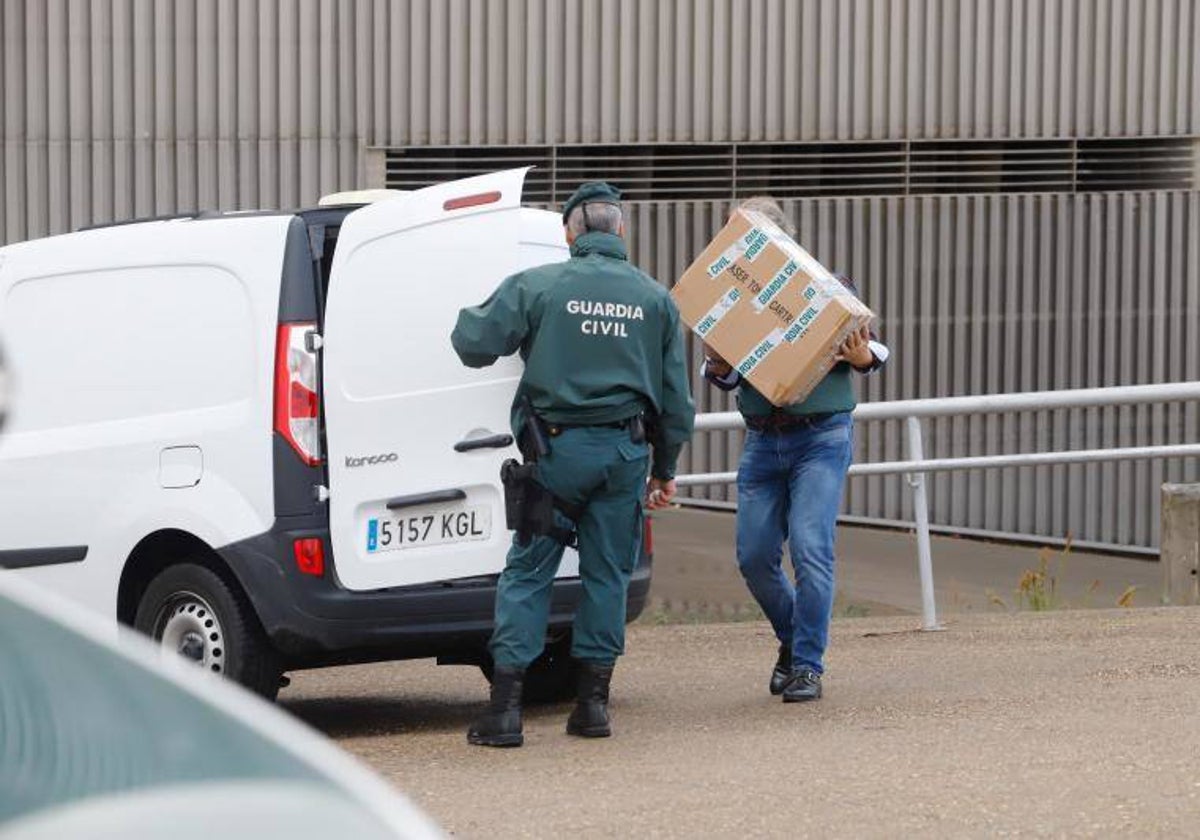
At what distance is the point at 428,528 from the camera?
7.34 meters

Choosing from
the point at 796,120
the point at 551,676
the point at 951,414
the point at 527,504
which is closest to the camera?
the point at 527,504

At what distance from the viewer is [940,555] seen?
14.7m

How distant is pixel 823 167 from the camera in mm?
15469

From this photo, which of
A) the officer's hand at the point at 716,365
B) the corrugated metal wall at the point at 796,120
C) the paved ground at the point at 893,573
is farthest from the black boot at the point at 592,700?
the corrugated metal wall at the point at 796,120

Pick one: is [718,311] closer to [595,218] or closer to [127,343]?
[595,218]

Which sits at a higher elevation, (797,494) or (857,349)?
(857,349)

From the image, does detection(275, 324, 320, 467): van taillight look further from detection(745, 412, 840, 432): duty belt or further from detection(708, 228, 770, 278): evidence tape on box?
detection(745, 412, 840, 432): duty belt

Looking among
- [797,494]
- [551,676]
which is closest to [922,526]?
[797,494]

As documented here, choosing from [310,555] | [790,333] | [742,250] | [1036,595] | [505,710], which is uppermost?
[742,250]

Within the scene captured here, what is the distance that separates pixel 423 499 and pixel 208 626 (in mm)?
804

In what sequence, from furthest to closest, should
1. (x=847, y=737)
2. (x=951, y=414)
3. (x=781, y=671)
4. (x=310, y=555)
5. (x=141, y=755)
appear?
(x=951, y=414), (x=781, y=671), (x=310, y=555), (x=847, y=737), (x=141, y=755)

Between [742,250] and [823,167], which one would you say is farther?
[823,167]

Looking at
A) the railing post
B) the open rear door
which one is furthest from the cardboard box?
the railing post

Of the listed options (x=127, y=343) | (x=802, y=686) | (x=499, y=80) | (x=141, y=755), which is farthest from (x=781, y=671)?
(x=499, y=80)
